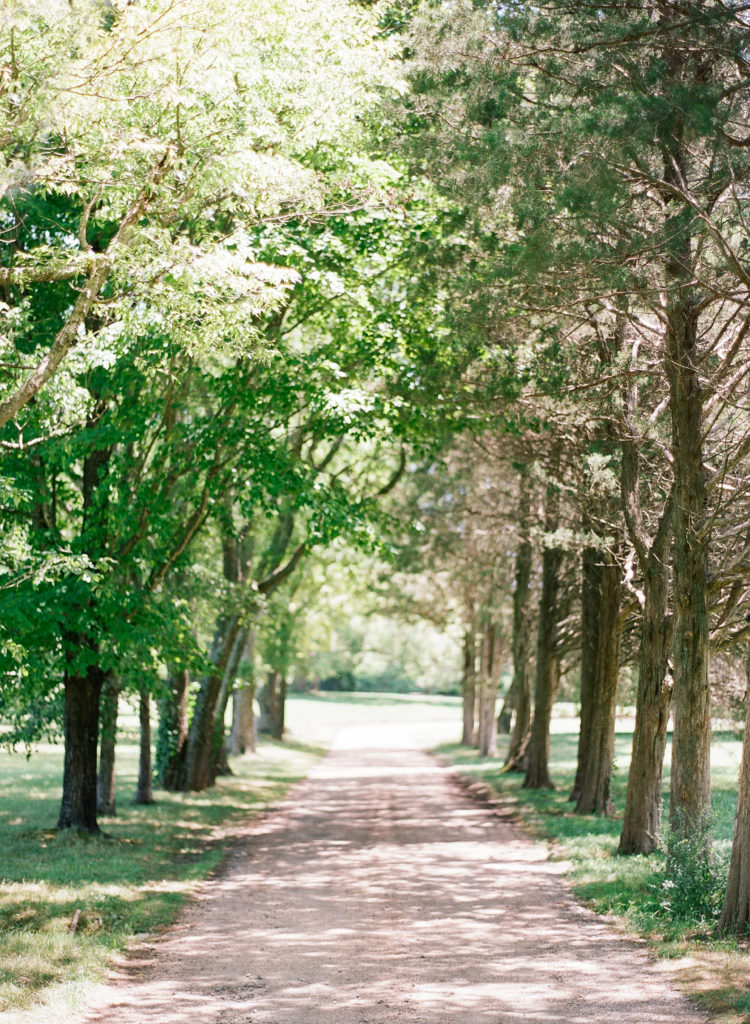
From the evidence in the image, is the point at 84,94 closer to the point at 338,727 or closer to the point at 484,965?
the point at 484,965

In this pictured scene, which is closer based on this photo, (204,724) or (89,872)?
(89,872)

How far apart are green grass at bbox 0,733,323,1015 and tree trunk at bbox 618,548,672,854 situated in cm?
571

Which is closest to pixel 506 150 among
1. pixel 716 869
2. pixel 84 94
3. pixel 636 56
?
pixel 636 56

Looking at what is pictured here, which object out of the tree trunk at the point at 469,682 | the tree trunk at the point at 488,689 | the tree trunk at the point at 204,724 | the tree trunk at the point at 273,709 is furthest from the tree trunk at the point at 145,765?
the tree trunk at the point at 273,709

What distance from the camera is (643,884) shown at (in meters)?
11.9

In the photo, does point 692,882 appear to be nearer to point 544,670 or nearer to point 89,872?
point 89,872

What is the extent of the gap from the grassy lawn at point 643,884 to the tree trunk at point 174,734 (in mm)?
7134

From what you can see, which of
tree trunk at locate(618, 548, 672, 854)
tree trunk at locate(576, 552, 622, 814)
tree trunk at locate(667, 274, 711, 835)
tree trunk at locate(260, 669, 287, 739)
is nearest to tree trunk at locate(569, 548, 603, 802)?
tree trunk at locate(576, 552, 622, 814)

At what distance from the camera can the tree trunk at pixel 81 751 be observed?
15.2m

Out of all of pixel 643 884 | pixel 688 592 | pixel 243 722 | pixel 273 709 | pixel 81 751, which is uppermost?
pixel 688 592

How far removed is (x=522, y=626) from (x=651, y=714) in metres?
12.0

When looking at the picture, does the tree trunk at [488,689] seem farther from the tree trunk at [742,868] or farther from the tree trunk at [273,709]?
the tree trunk at [742,868]

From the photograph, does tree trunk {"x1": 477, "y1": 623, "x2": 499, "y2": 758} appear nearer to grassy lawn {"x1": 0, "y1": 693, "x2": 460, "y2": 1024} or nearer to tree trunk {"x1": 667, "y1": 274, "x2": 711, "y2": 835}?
grassy lawn {"x1": 0, "y1": 693, "x2": 460, "y2": 1024}

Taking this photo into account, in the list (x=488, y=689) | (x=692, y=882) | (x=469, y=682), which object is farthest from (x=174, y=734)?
(x=469, y=682)
